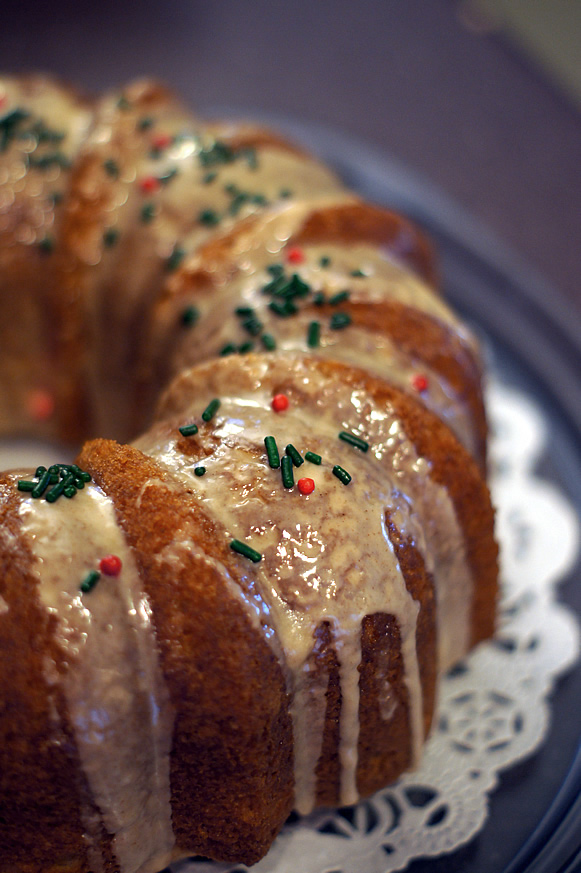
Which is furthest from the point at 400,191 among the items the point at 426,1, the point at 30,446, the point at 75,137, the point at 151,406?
the point at 426,1

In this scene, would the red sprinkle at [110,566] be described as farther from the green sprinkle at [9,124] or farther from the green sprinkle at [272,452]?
the green sprinkle at [9,124]

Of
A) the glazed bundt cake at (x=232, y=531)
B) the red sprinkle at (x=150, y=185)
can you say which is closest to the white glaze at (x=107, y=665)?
the glazed bundt cake at (x=232, y=531)

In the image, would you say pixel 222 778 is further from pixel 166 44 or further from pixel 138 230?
pixel 166 44

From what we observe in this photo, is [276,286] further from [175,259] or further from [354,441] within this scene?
[354,441]

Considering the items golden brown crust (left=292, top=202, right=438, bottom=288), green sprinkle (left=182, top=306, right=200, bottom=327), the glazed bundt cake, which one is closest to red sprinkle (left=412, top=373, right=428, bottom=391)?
the glazed bundt cake

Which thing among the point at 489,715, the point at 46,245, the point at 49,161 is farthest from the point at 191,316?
the point at 489,715
